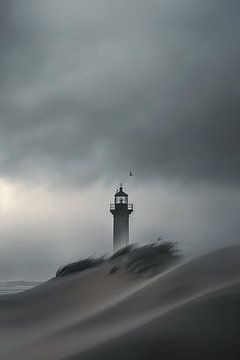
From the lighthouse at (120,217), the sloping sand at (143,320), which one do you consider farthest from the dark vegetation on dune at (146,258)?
the lighthouse at (120,217)

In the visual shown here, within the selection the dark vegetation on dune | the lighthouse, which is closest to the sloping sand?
the dark vegetation on dune

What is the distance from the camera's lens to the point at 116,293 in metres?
8.03

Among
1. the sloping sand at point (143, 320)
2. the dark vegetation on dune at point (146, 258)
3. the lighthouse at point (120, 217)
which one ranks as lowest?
the sloping sand at point (143, 320)

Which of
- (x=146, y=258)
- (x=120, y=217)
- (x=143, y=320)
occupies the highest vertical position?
(x=120, y=217)

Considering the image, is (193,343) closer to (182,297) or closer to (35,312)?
(182,297)

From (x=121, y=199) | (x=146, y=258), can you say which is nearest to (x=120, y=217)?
(x=121, y=199)

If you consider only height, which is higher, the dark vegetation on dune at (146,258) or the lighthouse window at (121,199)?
→ the lighthouse window at (121,199)

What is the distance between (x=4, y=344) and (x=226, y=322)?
285cm

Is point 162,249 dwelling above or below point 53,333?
above

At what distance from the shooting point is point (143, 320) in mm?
4883

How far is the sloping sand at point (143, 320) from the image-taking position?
3924 mm

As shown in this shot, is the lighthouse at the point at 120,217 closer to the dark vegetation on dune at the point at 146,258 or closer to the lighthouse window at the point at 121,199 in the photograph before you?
the lighthouse window at the point at 121,199

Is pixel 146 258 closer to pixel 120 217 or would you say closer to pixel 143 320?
pixel 143 320

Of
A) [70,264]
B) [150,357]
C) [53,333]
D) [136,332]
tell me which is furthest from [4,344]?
[70,264]
